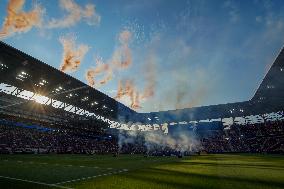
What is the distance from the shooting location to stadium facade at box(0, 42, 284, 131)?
3550cm

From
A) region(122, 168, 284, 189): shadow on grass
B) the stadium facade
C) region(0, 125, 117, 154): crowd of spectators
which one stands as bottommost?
region(122, 168, 284, 189): shadow on grass

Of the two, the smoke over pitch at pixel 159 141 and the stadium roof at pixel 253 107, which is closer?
the stadium roof at pixel 253 107

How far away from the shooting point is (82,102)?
5462 centimetres

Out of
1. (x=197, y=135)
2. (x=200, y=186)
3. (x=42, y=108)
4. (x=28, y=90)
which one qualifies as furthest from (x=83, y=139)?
(x=200, y=186)

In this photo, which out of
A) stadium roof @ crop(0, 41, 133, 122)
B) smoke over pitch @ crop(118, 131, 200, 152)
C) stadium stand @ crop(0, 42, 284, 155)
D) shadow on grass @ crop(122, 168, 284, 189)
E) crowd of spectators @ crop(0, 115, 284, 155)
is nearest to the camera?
shadow on grass @ crop(122, 168, 284, 189)

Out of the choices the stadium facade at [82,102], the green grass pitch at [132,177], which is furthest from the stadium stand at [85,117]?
the green grass pitch at [132,177]

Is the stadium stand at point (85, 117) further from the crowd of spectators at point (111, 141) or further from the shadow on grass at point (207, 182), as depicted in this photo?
the shadow on grass at point (207, 182)

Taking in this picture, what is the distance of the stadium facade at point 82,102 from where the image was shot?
1398 inches

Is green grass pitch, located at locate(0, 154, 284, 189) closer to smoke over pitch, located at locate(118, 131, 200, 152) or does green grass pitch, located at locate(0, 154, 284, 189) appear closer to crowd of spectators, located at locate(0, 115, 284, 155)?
crowd of spectators, located at locate(0, 115, 284, 155)

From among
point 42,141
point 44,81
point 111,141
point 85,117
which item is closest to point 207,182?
point 44,81

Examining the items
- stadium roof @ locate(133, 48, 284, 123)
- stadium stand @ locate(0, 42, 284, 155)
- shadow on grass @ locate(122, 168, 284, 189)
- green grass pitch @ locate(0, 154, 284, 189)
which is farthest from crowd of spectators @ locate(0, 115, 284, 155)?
shadow on grass @ locate(122, 168, 284, 189)

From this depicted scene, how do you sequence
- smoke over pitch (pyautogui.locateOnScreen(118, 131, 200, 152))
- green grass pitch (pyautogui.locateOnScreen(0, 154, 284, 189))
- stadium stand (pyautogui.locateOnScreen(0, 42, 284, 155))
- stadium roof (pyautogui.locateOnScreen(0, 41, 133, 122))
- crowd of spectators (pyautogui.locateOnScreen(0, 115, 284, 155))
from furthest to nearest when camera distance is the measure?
1. smoke over pitch (pyautogui.locateOnScreen(118, 131, 200, 152))
2. crowd of spectators (pyautogui.locateOnScreen(0, 115, 284, 155))
3. stadium stand (pyautogui.locateOnScreen(0, 42, 284, 155))
4. stadium roof (pyautogui.locateOnScreen(0, 41, 133, 122))
5. green grass pitch (pyautogui.locateOnScreen(0, 154, 284, 189))

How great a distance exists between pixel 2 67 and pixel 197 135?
5670 cm

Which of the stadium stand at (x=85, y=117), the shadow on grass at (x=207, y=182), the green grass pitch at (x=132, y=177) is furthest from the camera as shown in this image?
the stadium stand at (x=85, y=117)
